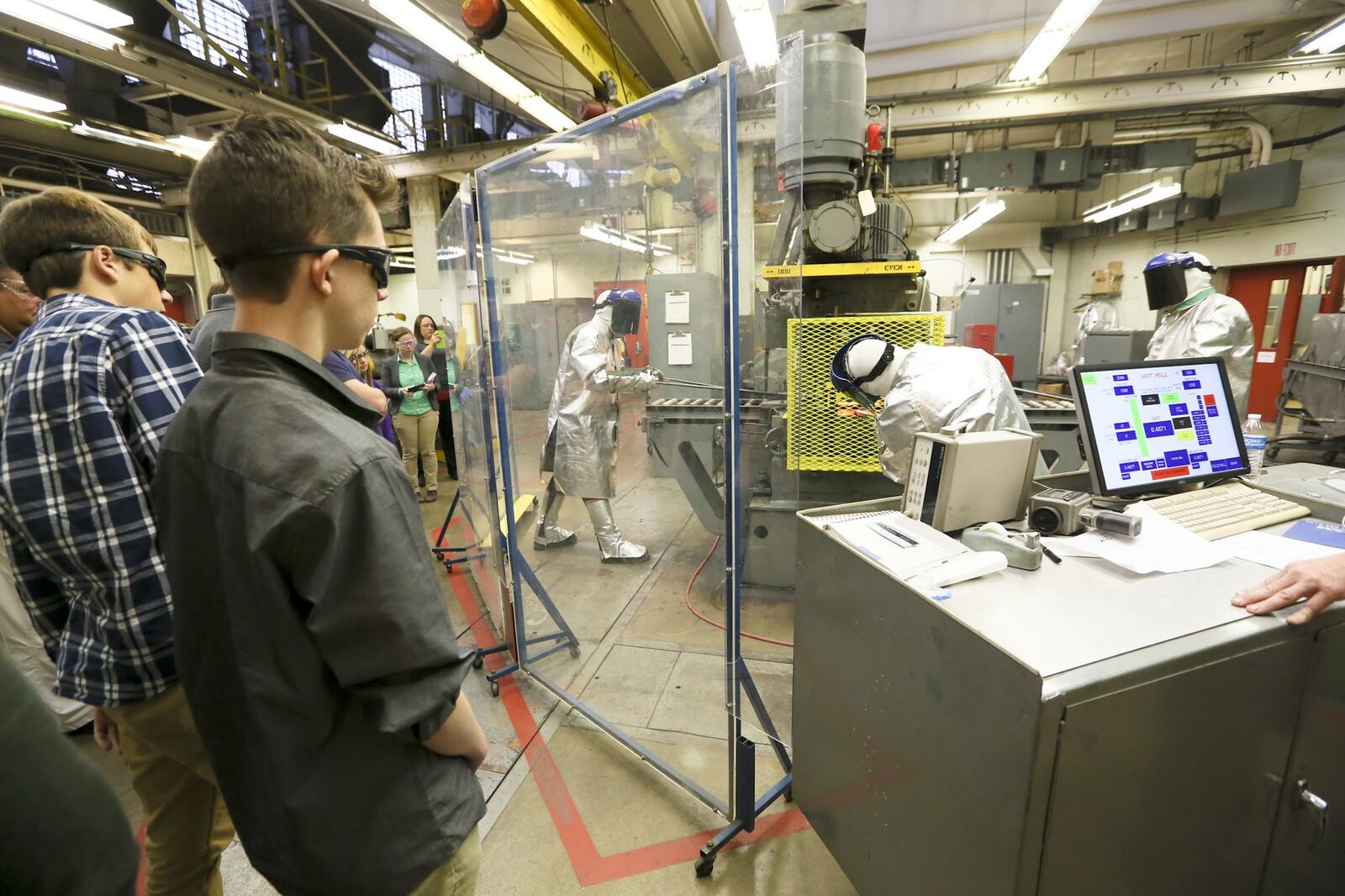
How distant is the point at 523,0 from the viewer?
3133 mm

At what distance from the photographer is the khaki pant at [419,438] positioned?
458cm

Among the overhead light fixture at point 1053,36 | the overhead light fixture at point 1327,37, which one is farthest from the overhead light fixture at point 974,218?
the overhead light fixture at point 1327,37

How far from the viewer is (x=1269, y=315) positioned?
21.1 feet

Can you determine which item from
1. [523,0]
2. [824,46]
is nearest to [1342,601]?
[824,46]

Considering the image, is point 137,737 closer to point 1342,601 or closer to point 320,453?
point 320,453

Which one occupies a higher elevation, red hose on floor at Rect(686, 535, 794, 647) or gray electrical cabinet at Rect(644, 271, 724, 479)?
gray electrical cabinet at Rect(644, 271, 724, 479)

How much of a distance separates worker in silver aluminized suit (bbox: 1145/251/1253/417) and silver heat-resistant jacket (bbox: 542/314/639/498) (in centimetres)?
297

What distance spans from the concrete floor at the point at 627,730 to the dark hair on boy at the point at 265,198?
1.02 meters

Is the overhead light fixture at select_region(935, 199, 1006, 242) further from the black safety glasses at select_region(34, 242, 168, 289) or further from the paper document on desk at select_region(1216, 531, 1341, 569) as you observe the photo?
the black safety glasses at select_region(34, 242, 168, 289)

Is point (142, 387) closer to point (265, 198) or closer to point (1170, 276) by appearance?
point (265, 198)

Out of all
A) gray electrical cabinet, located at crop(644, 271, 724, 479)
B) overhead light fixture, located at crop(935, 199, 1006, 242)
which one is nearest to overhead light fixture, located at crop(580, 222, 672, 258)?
gray electrical cabinet, located at crop(644, 271, 724, 479)

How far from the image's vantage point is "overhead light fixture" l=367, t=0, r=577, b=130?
312 centimetres

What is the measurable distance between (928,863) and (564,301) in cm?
188

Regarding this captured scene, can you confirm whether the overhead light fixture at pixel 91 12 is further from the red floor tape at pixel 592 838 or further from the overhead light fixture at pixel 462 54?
the red floor tape at pixel 592 838
